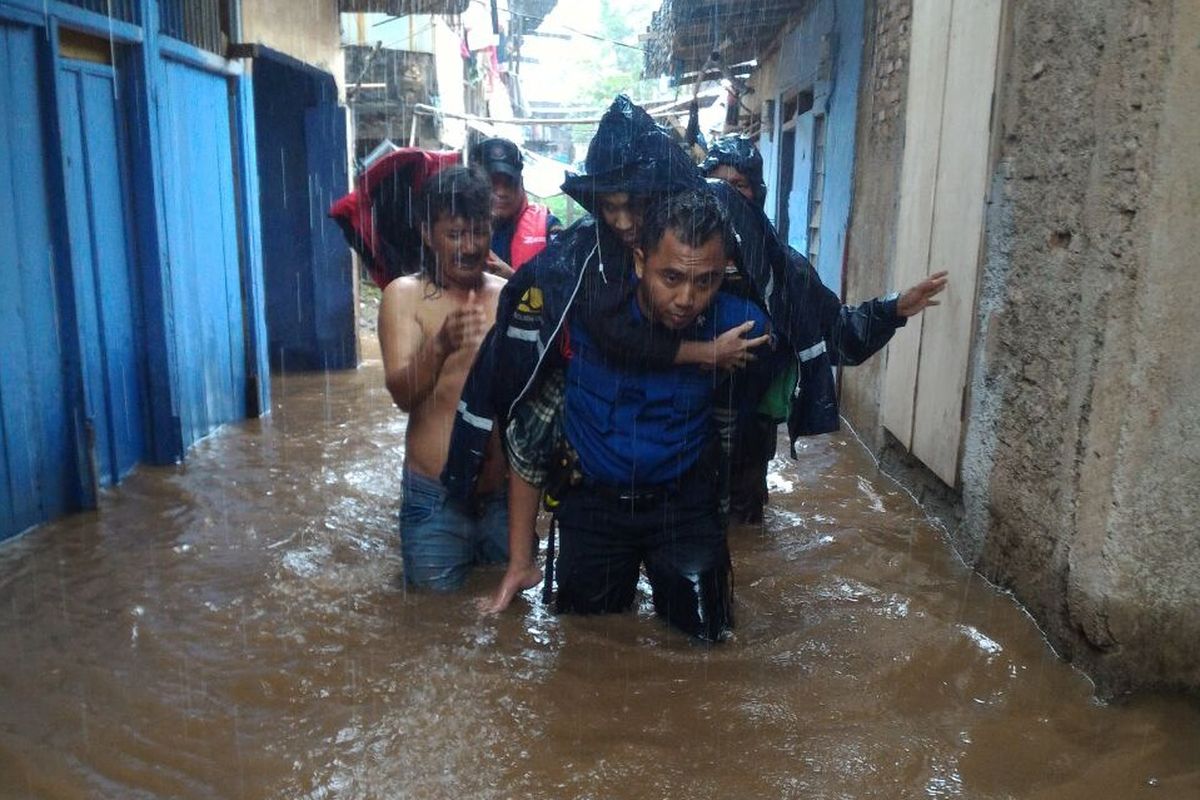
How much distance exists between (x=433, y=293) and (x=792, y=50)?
825 centimetres

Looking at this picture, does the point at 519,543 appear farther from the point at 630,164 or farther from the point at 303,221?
the point at 303,221

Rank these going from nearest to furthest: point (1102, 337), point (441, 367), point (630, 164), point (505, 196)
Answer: point (1102, 337) < point (630, 164) < point (441, 367) < point (505, 196)

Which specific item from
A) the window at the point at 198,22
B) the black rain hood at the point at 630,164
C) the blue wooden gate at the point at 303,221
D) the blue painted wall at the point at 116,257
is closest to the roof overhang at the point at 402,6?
the blue wooden gate at the point at 303,221

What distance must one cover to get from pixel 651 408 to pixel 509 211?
219 cm

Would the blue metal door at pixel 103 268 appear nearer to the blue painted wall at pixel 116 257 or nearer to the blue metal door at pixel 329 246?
the blue painted wall at pixel 116 257

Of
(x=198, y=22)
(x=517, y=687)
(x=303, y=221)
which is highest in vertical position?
(x=198, y=22)

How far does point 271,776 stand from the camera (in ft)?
9.30

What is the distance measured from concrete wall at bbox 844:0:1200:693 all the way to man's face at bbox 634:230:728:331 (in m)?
1.23

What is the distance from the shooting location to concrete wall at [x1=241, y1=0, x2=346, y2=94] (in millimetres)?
7586

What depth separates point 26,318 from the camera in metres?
4.83

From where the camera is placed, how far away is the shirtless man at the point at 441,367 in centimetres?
383

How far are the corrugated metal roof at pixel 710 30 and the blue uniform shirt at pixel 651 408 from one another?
753cm

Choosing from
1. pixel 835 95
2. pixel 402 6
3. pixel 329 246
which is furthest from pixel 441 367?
pixel 402 6

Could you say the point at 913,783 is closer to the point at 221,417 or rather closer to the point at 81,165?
the point at 81,165
